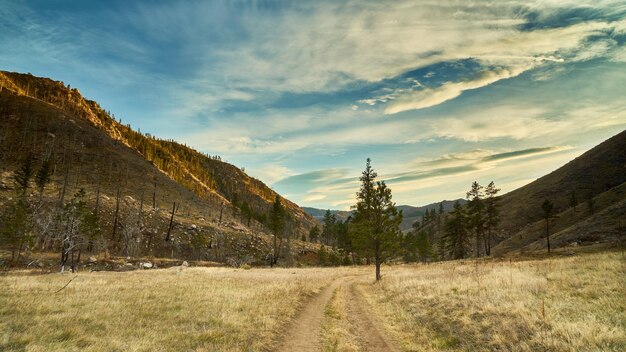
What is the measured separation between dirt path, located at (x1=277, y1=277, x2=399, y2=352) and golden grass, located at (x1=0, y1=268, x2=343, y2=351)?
0.69m

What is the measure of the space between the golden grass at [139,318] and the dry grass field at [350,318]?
1.5 inches

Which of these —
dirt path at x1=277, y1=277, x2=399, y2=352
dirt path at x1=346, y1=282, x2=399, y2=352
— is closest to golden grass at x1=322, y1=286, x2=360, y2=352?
dirt path at x1=277, y1=277, x2=399, y2=352

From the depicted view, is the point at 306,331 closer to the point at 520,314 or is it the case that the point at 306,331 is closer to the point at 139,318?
the point at 139,318

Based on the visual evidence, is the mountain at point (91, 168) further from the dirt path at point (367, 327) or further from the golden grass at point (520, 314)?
the golden grass at point (520, 314)

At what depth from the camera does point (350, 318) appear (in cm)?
1559

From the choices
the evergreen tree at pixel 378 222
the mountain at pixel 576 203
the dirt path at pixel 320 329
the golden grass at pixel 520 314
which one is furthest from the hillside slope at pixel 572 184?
the dirt path at pixel 320 329

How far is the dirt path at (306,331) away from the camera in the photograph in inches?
439

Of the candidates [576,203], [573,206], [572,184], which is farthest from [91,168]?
[572,184]

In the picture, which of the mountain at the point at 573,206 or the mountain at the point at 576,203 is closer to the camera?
the mountain at the point at 573,206

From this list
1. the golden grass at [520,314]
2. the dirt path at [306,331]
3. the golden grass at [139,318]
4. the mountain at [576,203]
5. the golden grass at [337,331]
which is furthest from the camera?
the mountain at [576,203]

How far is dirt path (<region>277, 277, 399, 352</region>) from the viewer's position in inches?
441

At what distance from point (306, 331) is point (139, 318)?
7110mm

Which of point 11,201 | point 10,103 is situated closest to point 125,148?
point 10,103

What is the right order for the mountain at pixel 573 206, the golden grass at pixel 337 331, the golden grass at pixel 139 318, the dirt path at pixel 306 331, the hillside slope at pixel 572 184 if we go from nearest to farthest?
the golden grass at pixel 139 318 < the golden grass at pixel 337 331 < the dirt path at pixel 306 331 < the mountain at pixel 573 206 < the hillside slope at pixel 572 184
